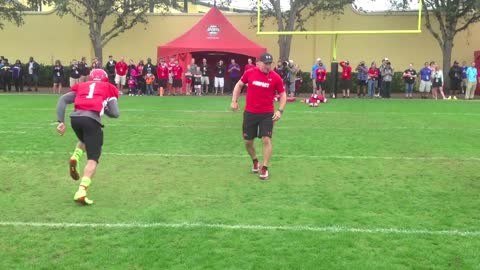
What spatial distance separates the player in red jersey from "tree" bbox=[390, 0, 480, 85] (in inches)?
877

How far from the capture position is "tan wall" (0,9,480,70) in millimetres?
30047

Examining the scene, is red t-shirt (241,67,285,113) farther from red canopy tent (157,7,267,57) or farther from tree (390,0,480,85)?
tree (390,0,480,85)

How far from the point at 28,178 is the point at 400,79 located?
77.0 feet

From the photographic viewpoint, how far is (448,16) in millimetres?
26344

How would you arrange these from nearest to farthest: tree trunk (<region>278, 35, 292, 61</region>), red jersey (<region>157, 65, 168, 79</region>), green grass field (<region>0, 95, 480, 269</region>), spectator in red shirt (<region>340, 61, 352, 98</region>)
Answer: green grass field (<region>0, 95, 480, 269</region>), spectator in red shirt (<region>340, 61, 352, 98</region>), red jersey (<region>157, 65, 168, 79</region>), tree trunk (<region>278, 35, 292, 61</region>)

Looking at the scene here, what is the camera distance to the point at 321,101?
21.4m

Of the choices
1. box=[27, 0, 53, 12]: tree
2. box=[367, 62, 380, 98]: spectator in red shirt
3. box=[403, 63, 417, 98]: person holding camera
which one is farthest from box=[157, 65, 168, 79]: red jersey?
box=[403, 63, 417, 98]: person holding camera

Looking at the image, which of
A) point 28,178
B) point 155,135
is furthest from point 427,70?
point 28,178

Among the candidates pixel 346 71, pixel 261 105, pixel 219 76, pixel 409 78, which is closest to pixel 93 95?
pixel 261 105

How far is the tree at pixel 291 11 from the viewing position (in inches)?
1109

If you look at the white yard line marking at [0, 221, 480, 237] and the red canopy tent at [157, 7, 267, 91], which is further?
the red canopy tent at [157, 7, 267, 91]

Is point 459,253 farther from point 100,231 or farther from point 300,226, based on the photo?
point 100,231

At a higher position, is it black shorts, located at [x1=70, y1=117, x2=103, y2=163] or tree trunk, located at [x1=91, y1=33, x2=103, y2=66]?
tree trunk, located at [x1=91, y1=33, x2=103, y2=66]

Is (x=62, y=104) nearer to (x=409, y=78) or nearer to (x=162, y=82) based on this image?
(x=162, y=82)
